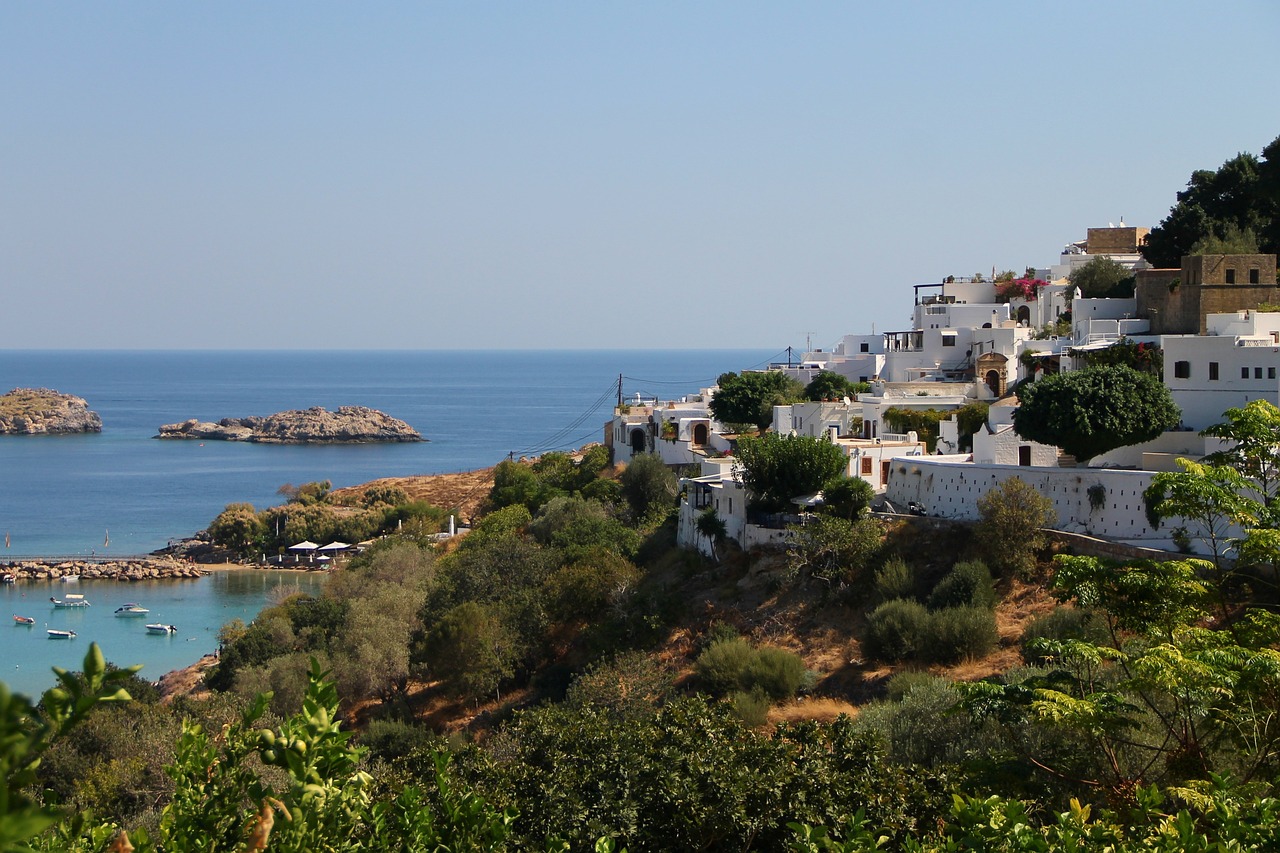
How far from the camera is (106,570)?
163ft

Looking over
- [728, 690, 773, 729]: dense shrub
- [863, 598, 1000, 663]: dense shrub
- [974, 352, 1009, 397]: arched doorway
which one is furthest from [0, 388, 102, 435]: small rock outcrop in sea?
[728, 690, 773, 729]: dense shrub

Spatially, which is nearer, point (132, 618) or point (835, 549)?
point (835, 549)

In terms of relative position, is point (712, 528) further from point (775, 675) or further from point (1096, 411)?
point (1096, 411)

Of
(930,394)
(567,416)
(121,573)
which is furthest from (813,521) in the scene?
(567,416)

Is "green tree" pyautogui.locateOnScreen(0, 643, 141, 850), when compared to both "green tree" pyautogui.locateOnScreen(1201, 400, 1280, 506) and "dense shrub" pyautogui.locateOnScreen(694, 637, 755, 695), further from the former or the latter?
"dense shrub" pyautogui.locateOnScreen(694, 637, 755, 695)

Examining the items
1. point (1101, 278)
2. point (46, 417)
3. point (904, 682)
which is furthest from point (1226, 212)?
point (46, 417)

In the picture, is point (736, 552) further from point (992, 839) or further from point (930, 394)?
point (992, 839)

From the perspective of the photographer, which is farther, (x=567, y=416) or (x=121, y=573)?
(x=567, y=416)

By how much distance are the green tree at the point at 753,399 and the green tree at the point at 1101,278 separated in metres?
9.62

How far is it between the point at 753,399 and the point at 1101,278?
456 inches

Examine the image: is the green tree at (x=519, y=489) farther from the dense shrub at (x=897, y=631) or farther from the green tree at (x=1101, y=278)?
the dense shrub at (x=897, y=631)

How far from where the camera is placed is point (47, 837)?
7.54 metres

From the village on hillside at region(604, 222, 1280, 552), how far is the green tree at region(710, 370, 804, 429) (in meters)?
0.71

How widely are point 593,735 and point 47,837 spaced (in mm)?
7981
